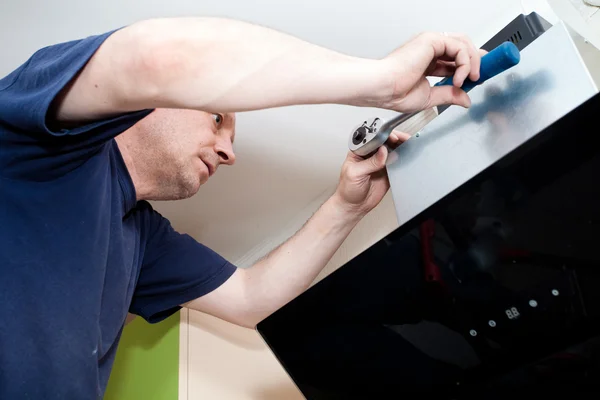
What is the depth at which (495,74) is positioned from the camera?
68cm

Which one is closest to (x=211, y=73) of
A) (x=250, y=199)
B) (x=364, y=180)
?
(x=364, y=180)

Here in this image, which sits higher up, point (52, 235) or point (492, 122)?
point (52, 235)

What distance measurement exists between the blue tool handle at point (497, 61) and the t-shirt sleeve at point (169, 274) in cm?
65

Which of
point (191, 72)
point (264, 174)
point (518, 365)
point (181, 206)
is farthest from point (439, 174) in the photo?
point (181, 206)

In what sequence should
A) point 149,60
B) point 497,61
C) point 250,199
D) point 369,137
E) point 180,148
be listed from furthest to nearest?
point 250,199 < point 180,148 < point 369,137 < point 497,61 < point 149,60

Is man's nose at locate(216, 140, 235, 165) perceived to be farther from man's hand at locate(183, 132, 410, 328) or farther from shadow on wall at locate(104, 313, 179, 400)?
shadow on wall at locate(104, 313, 179, 400)

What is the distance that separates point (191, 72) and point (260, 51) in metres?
0.07

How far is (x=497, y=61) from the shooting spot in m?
0.66

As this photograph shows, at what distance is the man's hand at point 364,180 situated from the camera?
2.81ft

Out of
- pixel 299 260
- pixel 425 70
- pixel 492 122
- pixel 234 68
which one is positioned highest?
pixel 234 68

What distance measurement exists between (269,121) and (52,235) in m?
0.67

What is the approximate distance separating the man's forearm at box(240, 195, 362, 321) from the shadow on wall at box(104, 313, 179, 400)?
22 centimetres

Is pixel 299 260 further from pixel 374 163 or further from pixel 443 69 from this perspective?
pixel 443 69

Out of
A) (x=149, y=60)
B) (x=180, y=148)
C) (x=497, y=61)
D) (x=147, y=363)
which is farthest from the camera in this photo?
(x=147, y=363)
